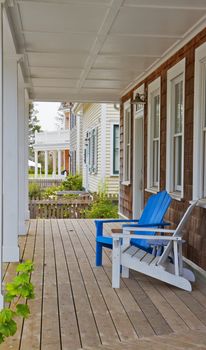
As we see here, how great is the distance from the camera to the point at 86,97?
9531 mm

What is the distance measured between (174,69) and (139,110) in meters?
2.36

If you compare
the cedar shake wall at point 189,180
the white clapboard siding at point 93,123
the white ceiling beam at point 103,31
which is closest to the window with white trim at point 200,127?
the cedar shake wall at point 189,180

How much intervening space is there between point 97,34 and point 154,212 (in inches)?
Result: 82.2

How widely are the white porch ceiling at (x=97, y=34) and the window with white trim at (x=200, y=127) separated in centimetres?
43

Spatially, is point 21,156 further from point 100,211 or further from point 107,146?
point 107,146

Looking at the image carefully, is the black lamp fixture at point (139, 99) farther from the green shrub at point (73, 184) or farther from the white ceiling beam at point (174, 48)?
the green shrub at point (73, 184)

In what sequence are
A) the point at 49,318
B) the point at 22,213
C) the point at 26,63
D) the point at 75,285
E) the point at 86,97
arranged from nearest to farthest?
the point at 49,318 → the point at 75,285 → the point at 26,63 → the point at 22,213 → the point at 86,97

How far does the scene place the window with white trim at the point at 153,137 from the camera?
6895 millimetres

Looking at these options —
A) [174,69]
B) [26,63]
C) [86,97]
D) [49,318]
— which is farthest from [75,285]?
[86,97]

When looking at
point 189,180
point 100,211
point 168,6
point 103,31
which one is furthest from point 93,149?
point 168,6

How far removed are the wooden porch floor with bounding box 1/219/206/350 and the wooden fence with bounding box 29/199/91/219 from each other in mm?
4968

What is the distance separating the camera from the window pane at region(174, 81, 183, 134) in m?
5.62

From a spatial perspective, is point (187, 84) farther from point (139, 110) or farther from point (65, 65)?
point (139, 110)

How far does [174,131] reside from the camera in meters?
5.79
